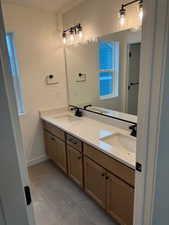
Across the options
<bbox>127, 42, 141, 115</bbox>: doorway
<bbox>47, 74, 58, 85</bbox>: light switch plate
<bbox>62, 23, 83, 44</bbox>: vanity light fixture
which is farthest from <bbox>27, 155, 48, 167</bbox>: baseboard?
<bbox>62, 23, 83, 44</bbox>: vanity light fixture

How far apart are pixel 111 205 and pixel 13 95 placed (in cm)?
162

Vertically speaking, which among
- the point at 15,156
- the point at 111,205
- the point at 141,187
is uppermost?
the point at 15,156

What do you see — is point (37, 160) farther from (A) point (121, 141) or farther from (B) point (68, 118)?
(A) point (121, 141)

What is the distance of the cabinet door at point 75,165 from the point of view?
2.07 meters

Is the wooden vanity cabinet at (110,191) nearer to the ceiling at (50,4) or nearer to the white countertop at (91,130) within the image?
the white countertop at (91,130)

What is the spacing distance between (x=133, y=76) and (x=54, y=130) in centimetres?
142

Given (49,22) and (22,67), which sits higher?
(49,22)

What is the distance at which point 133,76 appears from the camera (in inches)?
76.2

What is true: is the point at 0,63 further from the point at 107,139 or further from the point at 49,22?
the point at 49,22

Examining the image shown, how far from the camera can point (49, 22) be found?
8.65 feet

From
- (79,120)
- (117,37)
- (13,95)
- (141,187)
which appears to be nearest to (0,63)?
(13,95)

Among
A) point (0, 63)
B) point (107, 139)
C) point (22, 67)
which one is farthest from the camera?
point (22, 67)

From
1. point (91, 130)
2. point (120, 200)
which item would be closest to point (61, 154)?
point (91, 130)

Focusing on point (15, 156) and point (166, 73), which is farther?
point (166, 73)
